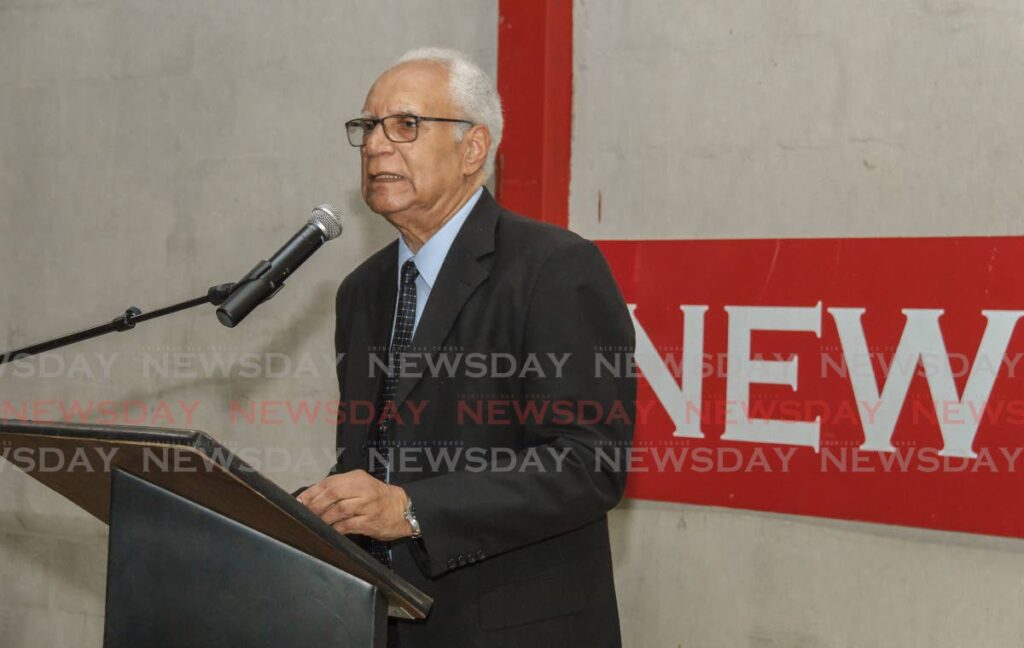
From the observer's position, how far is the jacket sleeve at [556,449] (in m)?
Answer: 1.30

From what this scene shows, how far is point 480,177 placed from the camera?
5.64 ft

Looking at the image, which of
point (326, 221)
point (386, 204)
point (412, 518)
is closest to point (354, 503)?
point (412, 518)

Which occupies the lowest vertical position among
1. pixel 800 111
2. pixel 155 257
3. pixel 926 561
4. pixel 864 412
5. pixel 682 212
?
pixel 926 561

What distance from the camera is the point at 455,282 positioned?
1553mm

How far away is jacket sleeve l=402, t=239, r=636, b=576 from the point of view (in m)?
1.30

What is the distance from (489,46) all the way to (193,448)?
199 centimetres

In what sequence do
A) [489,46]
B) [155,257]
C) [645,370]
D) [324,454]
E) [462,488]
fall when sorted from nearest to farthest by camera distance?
1. [462,488]
2. [645,370]
3. [489,46]
4. [324,454]
5. [155,257]

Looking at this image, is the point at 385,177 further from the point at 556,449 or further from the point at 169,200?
the point at 169,200

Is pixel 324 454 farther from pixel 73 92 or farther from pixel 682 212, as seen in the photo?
pixel 73 92

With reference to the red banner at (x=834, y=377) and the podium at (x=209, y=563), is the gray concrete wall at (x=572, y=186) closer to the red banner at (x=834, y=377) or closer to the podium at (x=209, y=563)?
the red banner at (x=834, y=377)

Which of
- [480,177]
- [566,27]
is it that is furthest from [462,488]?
[566,27]

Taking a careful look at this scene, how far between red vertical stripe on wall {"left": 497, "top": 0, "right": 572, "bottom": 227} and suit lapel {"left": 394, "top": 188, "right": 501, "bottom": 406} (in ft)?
3.12

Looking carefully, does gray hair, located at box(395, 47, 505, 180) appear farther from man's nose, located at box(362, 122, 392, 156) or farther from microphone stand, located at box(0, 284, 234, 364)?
microphone stand, located at box(0, 284, 234, 364)

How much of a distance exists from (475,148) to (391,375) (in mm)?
408
